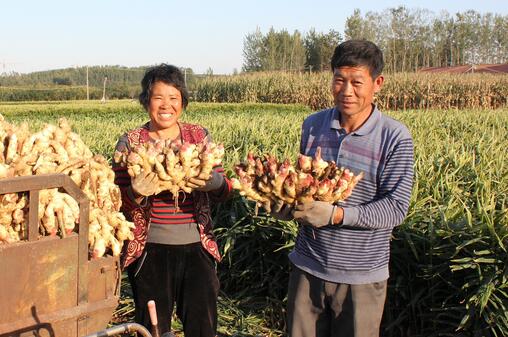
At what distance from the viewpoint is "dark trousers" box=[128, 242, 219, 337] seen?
2215 mm

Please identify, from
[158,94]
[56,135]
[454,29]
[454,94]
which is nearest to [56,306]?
[56,135]

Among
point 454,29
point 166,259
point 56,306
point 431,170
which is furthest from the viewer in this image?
point 454,29

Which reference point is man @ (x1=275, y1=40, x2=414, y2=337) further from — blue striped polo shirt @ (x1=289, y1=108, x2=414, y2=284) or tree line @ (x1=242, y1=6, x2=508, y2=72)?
tree line @ (x1=242, y1=6, x2=508, y2=72)

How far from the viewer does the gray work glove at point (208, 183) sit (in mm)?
Answer: 1987

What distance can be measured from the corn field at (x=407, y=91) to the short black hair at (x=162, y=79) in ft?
58.9

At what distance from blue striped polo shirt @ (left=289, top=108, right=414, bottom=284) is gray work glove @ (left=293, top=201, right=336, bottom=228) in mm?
71

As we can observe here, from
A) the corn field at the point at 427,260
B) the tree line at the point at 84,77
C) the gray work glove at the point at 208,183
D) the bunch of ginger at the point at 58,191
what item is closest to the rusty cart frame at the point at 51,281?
the bunch of ginger at the point at 58,191

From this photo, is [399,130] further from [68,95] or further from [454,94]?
[68,95]

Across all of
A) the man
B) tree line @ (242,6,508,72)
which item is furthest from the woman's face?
tree line @ (242,6,508,72)

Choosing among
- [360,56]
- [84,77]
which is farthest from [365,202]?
[84,77]

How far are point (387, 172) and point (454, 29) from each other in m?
53.5

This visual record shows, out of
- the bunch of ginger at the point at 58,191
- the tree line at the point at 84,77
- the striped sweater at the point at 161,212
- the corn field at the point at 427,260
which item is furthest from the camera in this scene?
the tree line at the point at 84,77

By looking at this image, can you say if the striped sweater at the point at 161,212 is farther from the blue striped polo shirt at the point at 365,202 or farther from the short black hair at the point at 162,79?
the blue striped polo shirt at the point at 365,202

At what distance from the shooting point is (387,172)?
1.87m
